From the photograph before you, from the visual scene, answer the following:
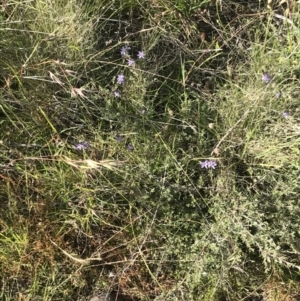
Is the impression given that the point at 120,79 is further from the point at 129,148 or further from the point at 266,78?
the point at 266,78

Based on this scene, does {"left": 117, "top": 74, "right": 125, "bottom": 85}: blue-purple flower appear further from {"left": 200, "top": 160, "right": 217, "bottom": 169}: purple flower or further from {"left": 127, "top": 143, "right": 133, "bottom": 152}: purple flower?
{"left": 200, "top": 160, "right": 217, "bottom": 169}: purple flower

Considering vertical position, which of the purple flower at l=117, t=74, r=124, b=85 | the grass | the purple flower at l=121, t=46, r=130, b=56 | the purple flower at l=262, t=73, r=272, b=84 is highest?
the purple flower at l=121, t=46, r=130, b=56

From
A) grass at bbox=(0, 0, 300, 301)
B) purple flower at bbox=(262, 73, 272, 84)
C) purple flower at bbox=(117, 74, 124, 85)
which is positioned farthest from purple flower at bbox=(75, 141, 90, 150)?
purple flower at bbox=(262, 73, 272, 84)

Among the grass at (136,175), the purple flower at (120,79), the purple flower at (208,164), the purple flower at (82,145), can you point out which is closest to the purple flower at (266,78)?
the grass at (136,175)

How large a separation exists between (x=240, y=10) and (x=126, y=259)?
116 centimetres

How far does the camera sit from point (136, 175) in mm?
1963

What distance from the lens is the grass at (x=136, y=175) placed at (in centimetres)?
199

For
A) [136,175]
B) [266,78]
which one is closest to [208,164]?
[136,175]

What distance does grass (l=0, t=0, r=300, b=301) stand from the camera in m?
1.99

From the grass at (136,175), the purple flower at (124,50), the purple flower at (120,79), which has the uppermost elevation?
the purple flower at (124,50)

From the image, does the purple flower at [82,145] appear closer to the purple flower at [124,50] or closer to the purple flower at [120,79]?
the purple flower at [120,79]

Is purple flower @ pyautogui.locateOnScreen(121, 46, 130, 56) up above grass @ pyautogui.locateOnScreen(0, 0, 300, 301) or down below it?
above

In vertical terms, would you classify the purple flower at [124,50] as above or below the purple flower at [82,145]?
above

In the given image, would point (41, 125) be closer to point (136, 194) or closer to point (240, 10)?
point (136, 194)
